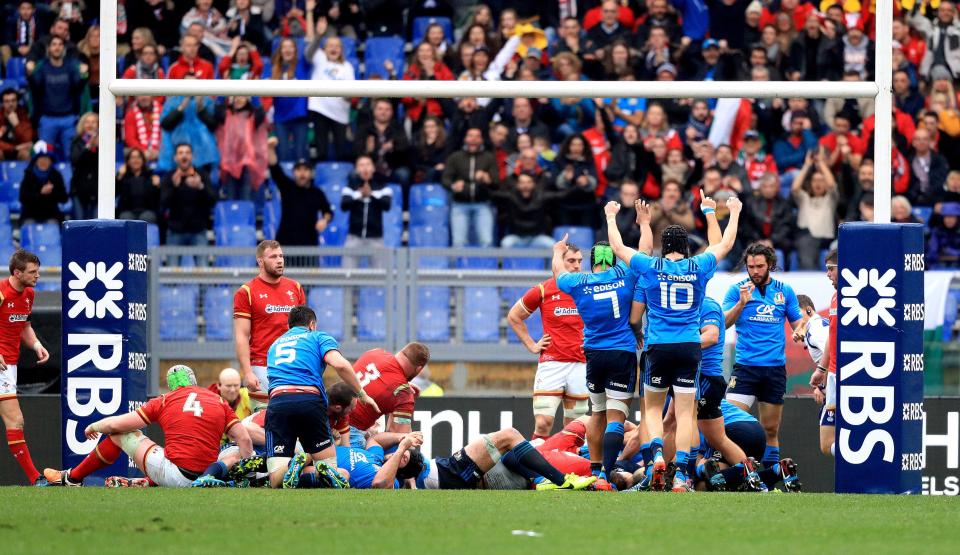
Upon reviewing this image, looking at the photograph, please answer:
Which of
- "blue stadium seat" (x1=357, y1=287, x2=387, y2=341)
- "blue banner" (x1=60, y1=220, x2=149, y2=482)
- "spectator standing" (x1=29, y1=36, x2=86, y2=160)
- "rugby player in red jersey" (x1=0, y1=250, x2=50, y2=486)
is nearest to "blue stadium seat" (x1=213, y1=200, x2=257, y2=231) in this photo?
"spectator standing" (x1=29, y1=36, x2=86, y2=160)

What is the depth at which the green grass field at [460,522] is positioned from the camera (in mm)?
8273

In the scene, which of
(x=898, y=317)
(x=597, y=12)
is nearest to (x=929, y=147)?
(x=597, y=12)

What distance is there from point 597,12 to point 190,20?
5.17m

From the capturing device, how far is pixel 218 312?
16.3 meters

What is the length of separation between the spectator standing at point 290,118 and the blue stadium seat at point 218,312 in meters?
3.63

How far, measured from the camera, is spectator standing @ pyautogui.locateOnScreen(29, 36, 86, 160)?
1980 cm

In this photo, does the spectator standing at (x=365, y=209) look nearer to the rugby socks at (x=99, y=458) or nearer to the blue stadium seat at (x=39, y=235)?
the blue stadium seat at (x=39, y=235)

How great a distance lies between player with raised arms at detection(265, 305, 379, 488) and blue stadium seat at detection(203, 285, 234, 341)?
450 centimetres

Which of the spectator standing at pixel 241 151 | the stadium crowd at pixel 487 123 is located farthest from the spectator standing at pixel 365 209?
the spectator standing at pixel 241 151

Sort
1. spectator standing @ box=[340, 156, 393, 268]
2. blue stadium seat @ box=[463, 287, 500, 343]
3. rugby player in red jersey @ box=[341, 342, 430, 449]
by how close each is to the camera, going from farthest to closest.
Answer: spectator standing @ box=[340, 156, 393, 268] → blue stadium seat @ box=[463, 287, 500, 343] → rugby player in red jersey @ box=[341, 342, 430, 449]

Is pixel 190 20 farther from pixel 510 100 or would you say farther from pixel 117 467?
pixel 117 467

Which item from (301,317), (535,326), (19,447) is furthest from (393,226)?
(301,317)

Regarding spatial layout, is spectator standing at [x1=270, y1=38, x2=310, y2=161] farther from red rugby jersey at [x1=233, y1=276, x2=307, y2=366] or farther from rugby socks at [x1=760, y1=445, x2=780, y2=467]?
rugby socks at [x1=760, y1=445, x2=780, y2=467]

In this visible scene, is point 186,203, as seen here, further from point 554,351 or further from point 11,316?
point 554,351
